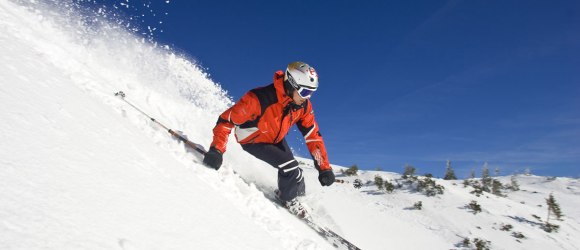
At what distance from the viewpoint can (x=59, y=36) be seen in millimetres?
8812

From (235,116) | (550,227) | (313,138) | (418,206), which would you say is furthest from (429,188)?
(235,116)

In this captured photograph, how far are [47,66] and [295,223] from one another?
160 inches

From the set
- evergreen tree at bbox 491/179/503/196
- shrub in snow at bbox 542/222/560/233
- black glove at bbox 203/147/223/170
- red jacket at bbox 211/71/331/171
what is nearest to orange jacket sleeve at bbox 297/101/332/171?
red jacket at bbox 211/71/331/171

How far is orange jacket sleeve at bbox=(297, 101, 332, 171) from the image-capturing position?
7109 millimetres

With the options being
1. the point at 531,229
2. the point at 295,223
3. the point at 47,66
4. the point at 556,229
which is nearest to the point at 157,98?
the point at 47,66

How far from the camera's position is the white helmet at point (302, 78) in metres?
6.11

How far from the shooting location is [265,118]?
645cm

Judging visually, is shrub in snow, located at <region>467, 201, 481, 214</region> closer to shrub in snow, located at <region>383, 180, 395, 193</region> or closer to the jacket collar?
shrub in snow, located at <region>383, 180, 395, 193</region>

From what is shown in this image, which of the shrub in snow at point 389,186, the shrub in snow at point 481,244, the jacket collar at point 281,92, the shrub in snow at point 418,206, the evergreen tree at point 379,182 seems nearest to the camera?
the jacket collar at point 281,92

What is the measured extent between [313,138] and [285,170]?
115 centimetres

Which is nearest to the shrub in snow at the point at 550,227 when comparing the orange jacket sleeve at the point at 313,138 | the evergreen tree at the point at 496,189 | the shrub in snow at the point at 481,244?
the shrub in snow at the point at 481,244

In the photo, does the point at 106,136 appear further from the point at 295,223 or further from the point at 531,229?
the point at 531,229

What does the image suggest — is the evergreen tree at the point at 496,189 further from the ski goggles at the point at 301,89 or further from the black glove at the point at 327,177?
the ski goggles at the point at 301,89

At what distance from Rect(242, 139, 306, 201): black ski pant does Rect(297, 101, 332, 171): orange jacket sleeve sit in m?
0.70
